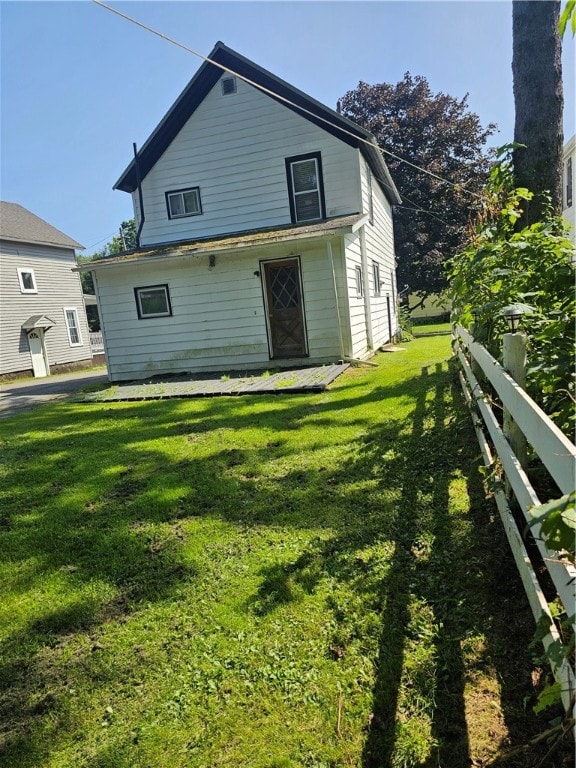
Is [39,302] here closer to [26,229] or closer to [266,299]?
[26,229]

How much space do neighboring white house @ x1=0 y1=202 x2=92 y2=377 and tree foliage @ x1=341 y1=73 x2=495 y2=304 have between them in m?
19.9

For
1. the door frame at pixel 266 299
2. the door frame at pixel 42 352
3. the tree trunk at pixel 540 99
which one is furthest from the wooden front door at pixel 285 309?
the door frame at pixel 42 352

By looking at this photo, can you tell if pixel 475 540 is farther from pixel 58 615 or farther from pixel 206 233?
pixel 206 233

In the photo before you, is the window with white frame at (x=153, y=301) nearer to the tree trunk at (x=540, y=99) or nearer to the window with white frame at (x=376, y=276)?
the window with white frame at (x=376, y=276)

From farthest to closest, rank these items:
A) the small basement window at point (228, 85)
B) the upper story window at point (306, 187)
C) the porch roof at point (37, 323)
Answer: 1. the porch roof at point (37, 323)
2. the small basement window at point (228, 85)
3. the upper story window at point (306, 187)

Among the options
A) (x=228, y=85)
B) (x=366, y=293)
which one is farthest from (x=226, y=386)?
(x=228, y=85)

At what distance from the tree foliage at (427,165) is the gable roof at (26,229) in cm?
1978

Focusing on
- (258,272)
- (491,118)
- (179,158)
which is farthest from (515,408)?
(491,118)

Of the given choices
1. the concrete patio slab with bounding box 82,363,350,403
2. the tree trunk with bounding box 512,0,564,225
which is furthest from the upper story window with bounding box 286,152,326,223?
the tree trunk with bounding box 512,0,564,225

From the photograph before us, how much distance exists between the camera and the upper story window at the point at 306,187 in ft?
37.3

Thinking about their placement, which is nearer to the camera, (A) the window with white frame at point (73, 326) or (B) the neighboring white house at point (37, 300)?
(B) the neighboring white house at point (37, 300)

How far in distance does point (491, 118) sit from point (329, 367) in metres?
29.4

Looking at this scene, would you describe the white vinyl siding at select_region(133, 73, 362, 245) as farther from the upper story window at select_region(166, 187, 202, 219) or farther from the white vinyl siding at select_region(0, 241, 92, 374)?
the white vinyl siding at select_region(0, 241, 92, 374)

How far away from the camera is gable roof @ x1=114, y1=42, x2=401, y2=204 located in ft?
35.8
